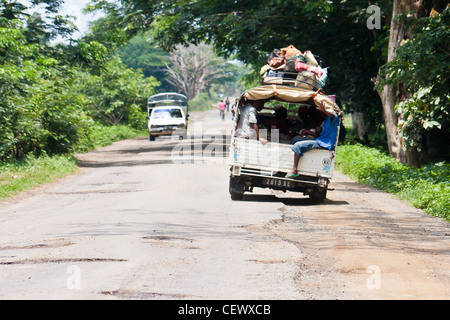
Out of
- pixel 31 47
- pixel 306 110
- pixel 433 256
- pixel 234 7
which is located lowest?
pixel 433 256

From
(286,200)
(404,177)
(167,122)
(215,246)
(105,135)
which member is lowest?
(215,246)

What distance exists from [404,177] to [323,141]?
388 centimetres

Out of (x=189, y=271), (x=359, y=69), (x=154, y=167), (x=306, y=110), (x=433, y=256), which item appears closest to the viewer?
(x=189, y=271)

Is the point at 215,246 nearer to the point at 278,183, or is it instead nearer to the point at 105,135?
the point at 278,183

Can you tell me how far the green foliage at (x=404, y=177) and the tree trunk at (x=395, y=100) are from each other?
1.31 ft

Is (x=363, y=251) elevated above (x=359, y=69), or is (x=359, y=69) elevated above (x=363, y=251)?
(x=359, y=69)

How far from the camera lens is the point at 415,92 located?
60.7ft

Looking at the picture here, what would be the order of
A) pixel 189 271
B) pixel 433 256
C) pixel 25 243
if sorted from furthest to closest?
pixel 25 243 → pixel 433 256 → pixel 189 271

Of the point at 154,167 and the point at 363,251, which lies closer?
the point at 363,251

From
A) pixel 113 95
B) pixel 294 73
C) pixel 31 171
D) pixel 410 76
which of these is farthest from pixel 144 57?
pixel 410 76

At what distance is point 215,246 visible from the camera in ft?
29.5
